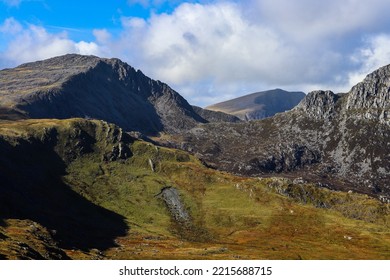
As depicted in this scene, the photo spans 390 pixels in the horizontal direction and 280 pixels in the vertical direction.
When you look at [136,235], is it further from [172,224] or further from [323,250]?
[323,250]

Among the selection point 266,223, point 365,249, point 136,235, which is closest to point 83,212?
point 136,235

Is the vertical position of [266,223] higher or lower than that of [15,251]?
lower

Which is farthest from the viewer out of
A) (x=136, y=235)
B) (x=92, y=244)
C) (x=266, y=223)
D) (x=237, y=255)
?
(x=266, y=223)

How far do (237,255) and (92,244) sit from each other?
5125 centimetres

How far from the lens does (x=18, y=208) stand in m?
161

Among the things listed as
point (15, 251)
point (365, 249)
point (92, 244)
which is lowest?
point (365, 249)

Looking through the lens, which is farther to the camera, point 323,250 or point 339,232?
point 339,232

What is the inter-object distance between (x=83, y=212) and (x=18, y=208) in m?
38.5

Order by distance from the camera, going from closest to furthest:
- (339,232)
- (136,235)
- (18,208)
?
(18,208) → (136,235) → (339,232)

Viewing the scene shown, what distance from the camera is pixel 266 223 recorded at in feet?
656
